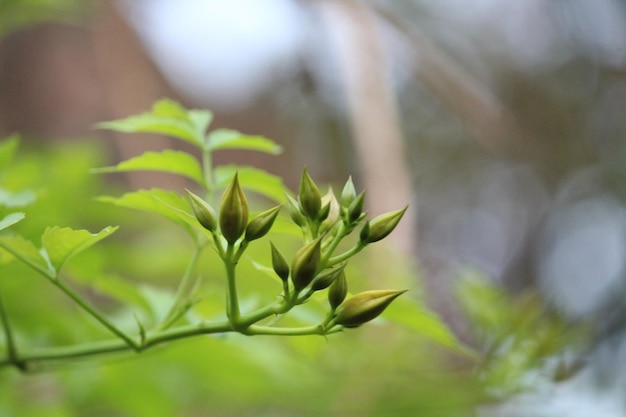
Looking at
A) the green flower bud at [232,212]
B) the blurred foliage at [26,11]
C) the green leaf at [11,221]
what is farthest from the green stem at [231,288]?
the blurred foliage at [26,11]

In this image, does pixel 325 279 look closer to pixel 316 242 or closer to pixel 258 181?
pixel 316 242

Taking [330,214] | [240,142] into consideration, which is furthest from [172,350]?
[330,214]

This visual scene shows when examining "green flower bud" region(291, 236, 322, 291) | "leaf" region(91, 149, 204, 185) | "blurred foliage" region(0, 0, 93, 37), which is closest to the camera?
"green flower bud" region(291, 236, 322, 291)

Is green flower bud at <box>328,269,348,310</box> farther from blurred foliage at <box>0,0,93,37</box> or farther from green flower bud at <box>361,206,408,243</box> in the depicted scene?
blurred foliage at <box>0,0,93,37</box>

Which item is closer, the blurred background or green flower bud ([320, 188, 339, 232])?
green flower bud ([320, 188, 339, 232])

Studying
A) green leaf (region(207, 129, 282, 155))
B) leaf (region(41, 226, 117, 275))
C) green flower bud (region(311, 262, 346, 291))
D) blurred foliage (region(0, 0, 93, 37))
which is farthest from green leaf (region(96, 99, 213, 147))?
blurred foliage (region(0, 0, 93, 37))

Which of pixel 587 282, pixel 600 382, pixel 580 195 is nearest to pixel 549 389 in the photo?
pixel 600 382
